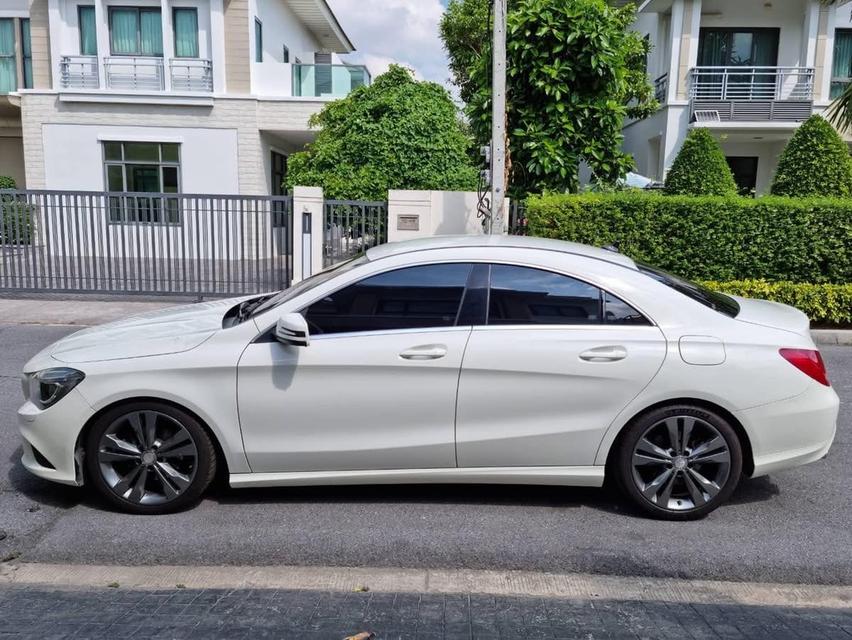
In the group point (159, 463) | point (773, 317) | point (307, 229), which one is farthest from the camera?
point (307, 229)

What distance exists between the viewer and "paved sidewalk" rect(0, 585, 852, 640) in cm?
305

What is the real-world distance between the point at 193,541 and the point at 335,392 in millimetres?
1089

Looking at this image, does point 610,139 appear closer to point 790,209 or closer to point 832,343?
point 790,209

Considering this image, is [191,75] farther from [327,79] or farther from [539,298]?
[539,298]

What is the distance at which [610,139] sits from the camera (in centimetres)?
1144

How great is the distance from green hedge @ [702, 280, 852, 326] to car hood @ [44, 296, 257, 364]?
7.63 metres

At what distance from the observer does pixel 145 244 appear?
12.7 metres

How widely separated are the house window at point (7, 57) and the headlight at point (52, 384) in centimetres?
2065

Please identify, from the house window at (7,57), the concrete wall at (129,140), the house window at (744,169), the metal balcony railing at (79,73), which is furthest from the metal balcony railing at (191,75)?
the house window at (744,169)

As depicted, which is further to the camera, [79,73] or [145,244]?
[79,73]

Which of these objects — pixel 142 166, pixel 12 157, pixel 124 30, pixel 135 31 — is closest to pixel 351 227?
pixel 142 166

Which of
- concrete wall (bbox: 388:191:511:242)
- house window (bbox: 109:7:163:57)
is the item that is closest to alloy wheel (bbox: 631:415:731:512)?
concrete wall (bbox: 388:191:511:242)

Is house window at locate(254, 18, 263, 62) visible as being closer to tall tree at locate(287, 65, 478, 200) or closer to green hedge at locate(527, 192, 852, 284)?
tall tree at locate(287, 65, 478, 200)

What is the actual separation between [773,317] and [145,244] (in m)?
11.0
